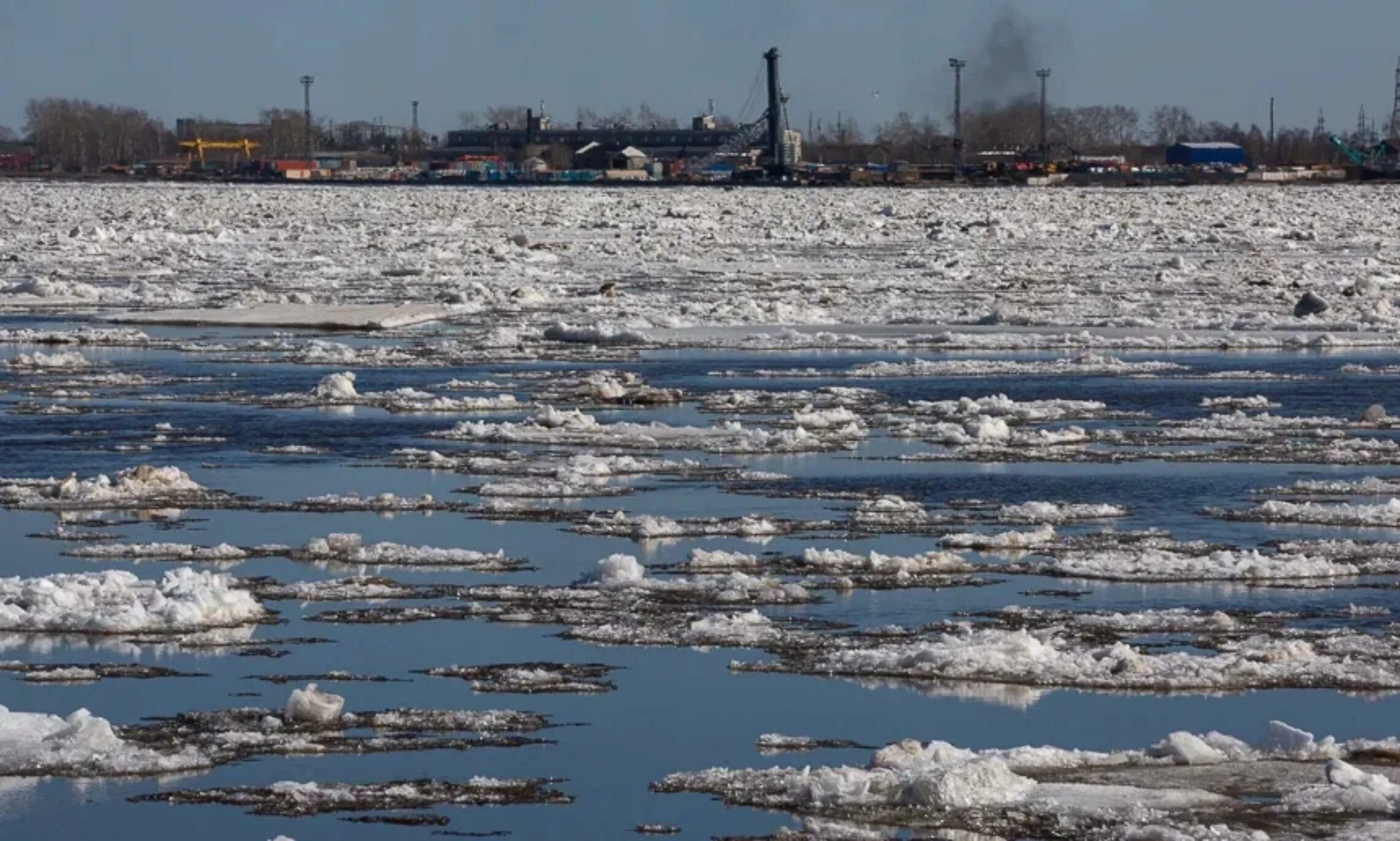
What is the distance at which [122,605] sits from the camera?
9703mm

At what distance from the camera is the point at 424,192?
99188 mm

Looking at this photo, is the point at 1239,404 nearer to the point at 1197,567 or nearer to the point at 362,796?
the point at 1197,567

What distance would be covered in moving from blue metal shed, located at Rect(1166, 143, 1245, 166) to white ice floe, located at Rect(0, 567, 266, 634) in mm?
161096

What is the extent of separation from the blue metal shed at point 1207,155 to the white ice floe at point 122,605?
529 ft

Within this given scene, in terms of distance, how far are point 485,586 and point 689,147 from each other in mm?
185037

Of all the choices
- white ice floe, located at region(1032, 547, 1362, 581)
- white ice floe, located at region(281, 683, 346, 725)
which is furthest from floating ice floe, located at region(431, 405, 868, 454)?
white ice floe, located at region(281, 683, 346, 725)

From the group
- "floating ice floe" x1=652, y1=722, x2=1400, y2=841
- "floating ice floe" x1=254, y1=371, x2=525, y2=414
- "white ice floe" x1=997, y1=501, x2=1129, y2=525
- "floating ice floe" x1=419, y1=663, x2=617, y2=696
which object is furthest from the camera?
"floating ice floe" x1=254, y1=371, x2=525, y2=414

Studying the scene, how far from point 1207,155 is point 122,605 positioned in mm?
164211

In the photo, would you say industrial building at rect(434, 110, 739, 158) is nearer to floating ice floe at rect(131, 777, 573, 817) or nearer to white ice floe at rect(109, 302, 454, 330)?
white ice floe at rect(109, 302, 454, 330)

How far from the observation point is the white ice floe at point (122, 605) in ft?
31.2

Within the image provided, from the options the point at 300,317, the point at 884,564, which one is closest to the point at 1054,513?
the point at 884,564

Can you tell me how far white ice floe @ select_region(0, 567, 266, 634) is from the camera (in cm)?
951

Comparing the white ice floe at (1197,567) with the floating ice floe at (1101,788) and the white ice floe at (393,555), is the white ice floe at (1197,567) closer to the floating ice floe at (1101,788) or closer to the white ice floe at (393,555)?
the white ice floe at (393,555)

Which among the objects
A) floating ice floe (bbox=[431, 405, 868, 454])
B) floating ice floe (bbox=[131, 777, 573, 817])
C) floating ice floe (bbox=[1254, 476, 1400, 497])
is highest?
floating ice floe (bbox=[431, 405, 868, 454])
